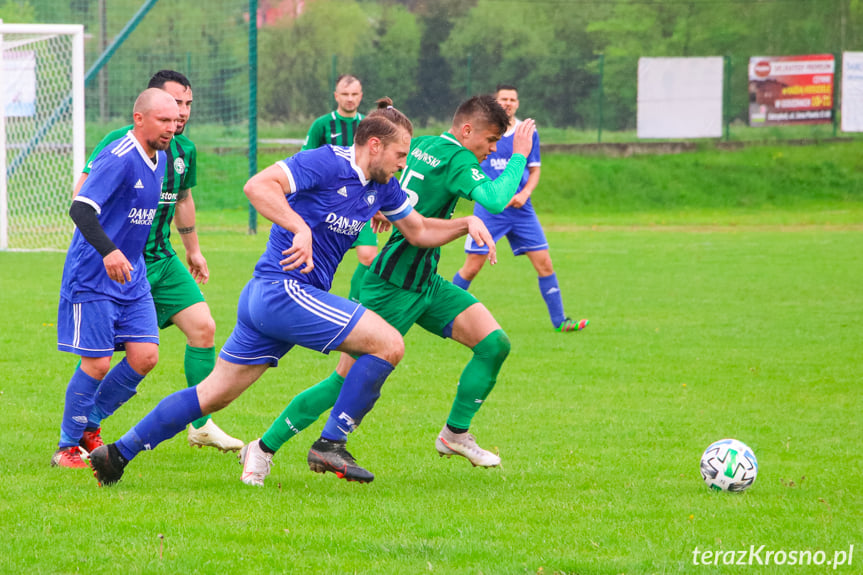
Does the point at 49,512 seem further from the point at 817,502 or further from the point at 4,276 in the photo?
the point at 4,276

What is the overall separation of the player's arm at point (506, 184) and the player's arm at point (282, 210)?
1.10 meters

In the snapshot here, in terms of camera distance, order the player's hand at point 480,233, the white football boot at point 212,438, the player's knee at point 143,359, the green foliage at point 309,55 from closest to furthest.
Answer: the player's hand at point 480,233 < the player's knee at point 143,359 < the white football boot at point 212,438 < the green foliage at point 309,55

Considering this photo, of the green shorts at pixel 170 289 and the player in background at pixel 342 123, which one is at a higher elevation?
the player in background at pixel 342 123

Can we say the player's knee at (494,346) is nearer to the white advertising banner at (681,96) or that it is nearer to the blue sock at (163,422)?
the blue sock at (163,422)

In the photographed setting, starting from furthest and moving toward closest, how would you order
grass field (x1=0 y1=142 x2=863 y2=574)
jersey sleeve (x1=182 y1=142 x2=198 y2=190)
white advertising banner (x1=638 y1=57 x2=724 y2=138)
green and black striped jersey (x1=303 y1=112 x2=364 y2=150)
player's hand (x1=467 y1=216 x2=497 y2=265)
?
white advertising banner (x1=638 y1=57 x2=724 y2=138), green and black striped jersey (x1=303 y1=112 x2=364 y2=150), jersey sleeve (x1=182 y1=142 x2=198 y2=190), player's hand (x1=467 y1=216 x2=497 y2=265), grass field (x1=0 y1=142 x2=863 y2=574)

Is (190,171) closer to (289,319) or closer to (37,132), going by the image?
(289,319)

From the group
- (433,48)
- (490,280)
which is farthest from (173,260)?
(433,48)

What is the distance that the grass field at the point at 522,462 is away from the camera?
4285mm

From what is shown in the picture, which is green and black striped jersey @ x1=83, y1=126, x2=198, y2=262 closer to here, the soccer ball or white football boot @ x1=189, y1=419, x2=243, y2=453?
white football boot @ x1=189, y1=419, x2=243, y2=453

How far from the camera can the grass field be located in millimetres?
4285

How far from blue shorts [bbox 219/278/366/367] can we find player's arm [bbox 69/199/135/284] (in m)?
0.60

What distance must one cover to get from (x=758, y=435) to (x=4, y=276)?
11.2 meters

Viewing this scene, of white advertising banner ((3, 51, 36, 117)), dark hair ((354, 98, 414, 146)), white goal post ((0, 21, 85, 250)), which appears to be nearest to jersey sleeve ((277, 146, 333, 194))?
dark hair ((354, 98, 414, 146))

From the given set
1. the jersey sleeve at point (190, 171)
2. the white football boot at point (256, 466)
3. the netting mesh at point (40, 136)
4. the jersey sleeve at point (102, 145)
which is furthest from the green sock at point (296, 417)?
the netting mesh at point (40, 136)
